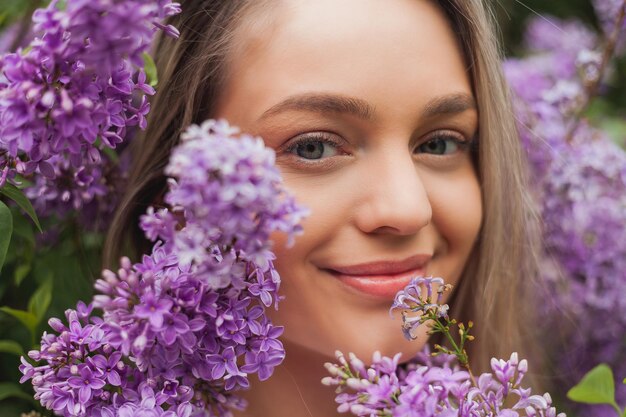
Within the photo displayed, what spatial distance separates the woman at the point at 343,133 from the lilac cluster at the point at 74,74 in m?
0.29

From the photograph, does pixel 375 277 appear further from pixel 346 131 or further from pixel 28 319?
pixel 28 319

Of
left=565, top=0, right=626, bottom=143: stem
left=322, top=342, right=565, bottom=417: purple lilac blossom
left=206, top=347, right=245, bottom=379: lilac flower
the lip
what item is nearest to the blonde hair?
left=565, top=0, right=626, bottom=143: stem

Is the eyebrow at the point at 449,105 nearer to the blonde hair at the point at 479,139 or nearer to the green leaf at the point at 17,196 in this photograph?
the blonde hair at the point at 479,139

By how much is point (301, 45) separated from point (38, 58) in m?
0.46

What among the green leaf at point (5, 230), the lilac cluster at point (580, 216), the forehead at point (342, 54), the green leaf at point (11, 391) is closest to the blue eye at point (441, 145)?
the forehead at point (342, 54)

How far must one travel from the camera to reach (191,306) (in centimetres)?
108

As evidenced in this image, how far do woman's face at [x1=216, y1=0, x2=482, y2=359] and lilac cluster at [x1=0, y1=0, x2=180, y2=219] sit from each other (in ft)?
0.92

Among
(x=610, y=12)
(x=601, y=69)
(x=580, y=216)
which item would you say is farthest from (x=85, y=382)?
(x=610, y=12)

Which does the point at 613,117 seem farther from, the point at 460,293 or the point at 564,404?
the point at 460,293

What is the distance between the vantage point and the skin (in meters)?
1.32

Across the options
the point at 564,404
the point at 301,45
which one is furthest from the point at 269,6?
the point at 564,404

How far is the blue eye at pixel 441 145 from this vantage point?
4.92 feet

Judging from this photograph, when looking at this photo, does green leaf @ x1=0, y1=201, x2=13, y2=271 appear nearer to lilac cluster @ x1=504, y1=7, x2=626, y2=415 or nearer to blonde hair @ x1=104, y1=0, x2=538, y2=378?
blonde hair @ x1=104, y1=0, x2=538, y2=378

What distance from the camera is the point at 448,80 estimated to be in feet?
4.69
